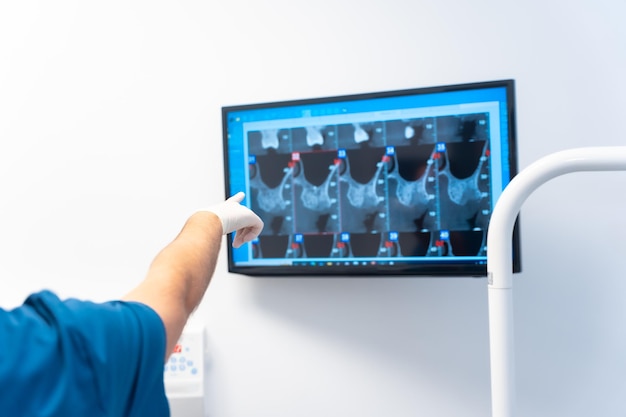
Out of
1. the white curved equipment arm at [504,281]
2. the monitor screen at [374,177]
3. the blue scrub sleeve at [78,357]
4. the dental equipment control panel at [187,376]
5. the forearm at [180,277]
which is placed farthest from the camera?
the dental equipment control panel at [187,376]

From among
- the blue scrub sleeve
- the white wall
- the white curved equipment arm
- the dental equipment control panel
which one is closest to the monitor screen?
the white wall

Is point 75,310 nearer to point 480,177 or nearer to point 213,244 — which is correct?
point 213,244

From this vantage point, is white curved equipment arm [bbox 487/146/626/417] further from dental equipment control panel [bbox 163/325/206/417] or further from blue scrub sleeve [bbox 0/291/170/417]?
dental equipment control panel [bbox 163/325/206/417]

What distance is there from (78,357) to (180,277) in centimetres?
21

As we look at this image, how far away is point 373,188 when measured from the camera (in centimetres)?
142

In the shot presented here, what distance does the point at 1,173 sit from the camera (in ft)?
5.63

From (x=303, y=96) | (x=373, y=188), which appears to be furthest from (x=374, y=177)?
(x=303, y=96)

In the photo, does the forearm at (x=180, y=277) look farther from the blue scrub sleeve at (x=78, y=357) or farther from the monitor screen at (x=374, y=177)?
the monitor screen at (x=374, y=177)

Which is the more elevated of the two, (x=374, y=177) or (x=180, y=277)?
(x=374, y=177)

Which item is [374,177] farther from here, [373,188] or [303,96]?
[303,96]

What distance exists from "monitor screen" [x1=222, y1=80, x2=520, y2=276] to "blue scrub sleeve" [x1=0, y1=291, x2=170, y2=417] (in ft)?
2.40

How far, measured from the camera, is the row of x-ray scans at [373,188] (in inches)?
53.3

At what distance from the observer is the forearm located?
0.82m

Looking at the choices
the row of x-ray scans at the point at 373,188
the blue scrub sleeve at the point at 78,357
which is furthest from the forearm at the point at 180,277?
the row of x-ray scans at the point at 373,188
